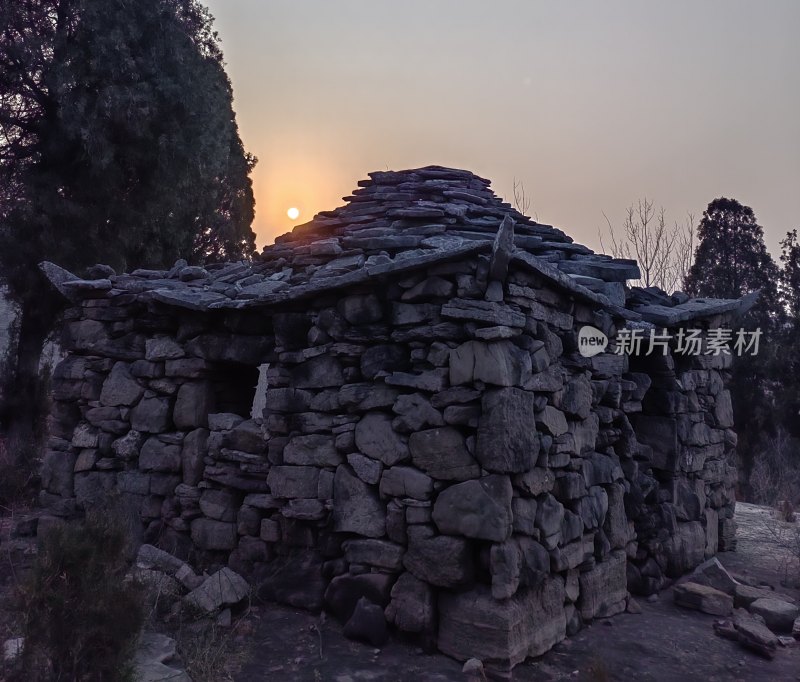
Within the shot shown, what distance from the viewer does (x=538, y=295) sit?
503 cm

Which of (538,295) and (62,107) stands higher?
(62,107)

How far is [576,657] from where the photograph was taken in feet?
15.2

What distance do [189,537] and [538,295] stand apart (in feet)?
11.5

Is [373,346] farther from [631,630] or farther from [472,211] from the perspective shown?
[631,630]

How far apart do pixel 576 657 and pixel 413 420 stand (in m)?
1.88

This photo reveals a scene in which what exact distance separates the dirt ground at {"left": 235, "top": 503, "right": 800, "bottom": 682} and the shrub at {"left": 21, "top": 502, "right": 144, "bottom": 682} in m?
1.10

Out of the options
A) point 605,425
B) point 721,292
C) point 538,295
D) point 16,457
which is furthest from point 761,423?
point 16,457

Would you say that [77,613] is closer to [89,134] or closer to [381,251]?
[381,251]

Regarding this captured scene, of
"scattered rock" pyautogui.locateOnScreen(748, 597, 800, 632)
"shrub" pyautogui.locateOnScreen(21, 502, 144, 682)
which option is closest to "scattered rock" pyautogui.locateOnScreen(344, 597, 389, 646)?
"shrub" pyautogui.locateOnScreen(21, 502, 144, 682)
